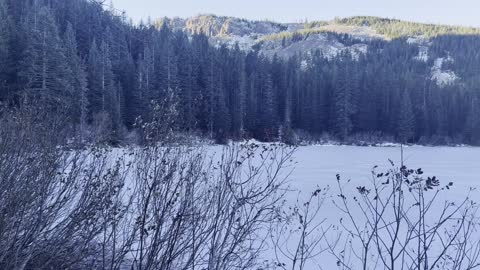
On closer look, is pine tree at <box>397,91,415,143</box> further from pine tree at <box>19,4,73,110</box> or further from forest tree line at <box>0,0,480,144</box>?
pine tree at <box>19,4,73,110</box>

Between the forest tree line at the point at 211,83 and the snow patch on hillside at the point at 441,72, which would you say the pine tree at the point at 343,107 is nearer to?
the forest tree line at the point at 211,83

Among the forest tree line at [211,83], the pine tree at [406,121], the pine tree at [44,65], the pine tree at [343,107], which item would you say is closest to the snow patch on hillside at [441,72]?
the forest tree line at [211,83]

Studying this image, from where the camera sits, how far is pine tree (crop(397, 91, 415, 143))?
52.7 metres

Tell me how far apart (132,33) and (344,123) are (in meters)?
30.4

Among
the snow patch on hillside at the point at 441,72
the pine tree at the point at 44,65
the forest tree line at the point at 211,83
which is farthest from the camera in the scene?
the snow patch on hillside at the point at 441,72

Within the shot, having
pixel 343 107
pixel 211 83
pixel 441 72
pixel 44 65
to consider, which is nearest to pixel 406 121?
pixel 343 107

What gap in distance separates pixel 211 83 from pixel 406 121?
24.8 meters

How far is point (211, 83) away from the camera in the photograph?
4575 centimetres

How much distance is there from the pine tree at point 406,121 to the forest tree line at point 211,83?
0.41 feet

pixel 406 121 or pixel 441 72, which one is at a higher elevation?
pixel 441 72

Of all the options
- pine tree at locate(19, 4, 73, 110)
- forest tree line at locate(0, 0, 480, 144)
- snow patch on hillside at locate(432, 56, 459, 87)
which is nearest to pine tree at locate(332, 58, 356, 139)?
forest tree line at locate(0, 0, 480, 144)

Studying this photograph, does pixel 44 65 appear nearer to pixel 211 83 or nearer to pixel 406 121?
pixel 211 83

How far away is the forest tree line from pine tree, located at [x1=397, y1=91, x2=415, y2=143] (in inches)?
5.0

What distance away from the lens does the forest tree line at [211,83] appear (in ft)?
95.1
